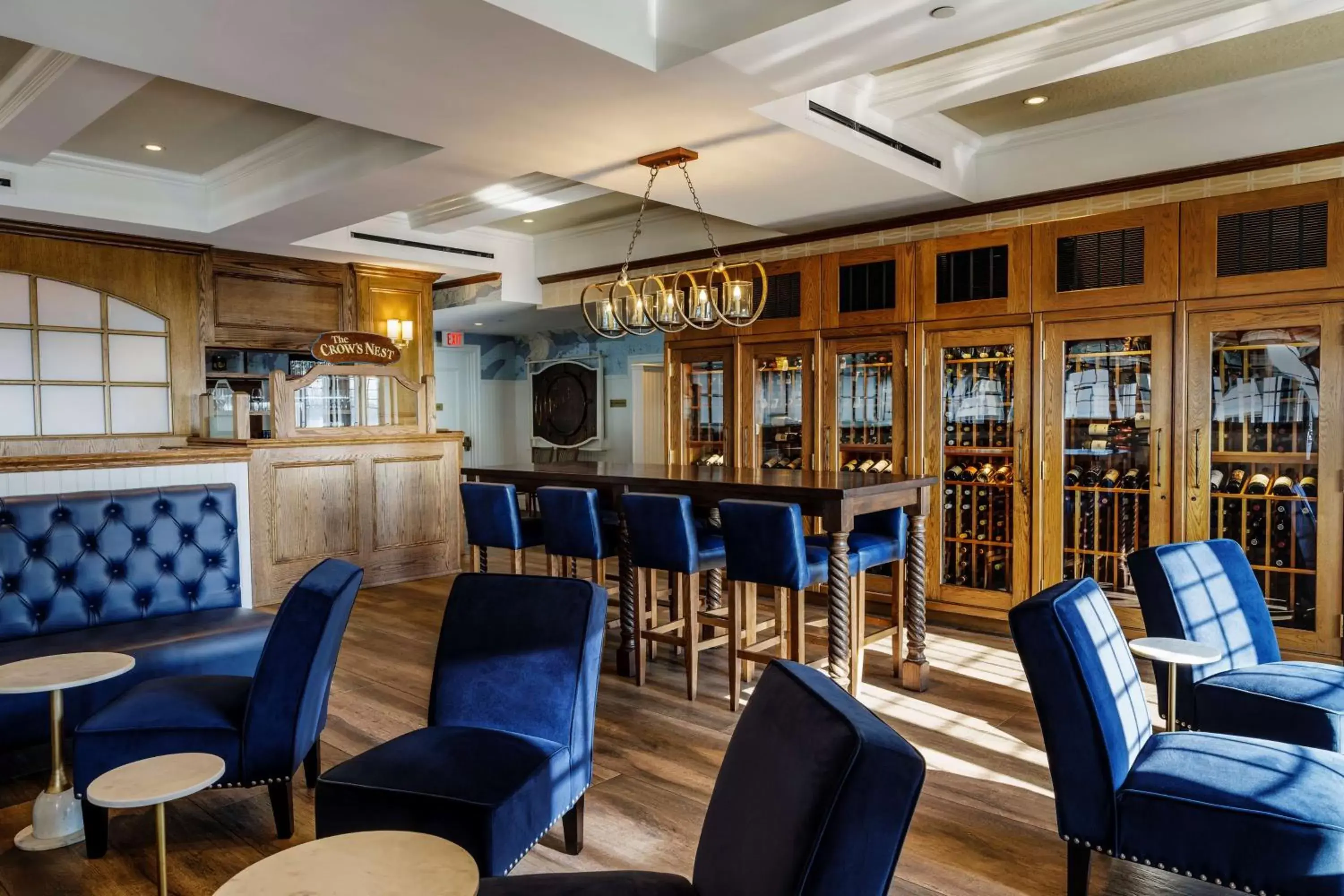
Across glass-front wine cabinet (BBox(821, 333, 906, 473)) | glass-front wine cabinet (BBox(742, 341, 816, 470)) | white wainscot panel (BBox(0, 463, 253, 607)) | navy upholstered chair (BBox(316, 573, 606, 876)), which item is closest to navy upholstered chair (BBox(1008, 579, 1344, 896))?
navy upholstered chair (BBox(316, 573, 606, 876))

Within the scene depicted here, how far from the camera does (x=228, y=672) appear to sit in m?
3.28

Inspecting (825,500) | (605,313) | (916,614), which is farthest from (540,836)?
(605,313)

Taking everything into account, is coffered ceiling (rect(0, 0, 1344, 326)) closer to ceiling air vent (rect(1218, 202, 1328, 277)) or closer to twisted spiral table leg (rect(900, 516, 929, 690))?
ceiling air vent (rect(1218, 202, 1328, 277))

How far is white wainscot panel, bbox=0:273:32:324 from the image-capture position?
18.7 ft

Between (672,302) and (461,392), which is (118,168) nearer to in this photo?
(672,302)

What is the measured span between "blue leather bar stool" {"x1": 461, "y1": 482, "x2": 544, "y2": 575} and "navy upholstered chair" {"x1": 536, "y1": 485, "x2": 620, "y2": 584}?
237 mm

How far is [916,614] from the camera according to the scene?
4078mm

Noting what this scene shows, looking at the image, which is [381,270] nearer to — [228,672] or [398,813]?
[228,672]

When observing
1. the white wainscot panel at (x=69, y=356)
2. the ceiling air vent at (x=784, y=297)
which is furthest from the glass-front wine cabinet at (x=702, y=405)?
the white wainscot panel at (x=69, y=356)

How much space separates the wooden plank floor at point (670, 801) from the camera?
7.79ft

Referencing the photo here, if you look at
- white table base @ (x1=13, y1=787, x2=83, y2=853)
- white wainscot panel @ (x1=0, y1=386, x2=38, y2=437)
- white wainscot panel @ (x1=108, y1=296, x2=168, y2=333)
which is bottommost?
white table base @ (x1=13, y1=787, x2=83, y2=853)

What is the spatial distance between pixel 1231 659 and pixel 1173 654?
59cm

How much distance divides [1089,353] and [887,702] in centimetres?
236

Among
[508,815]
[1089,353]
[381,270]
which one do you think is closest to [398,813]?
[508,815]
